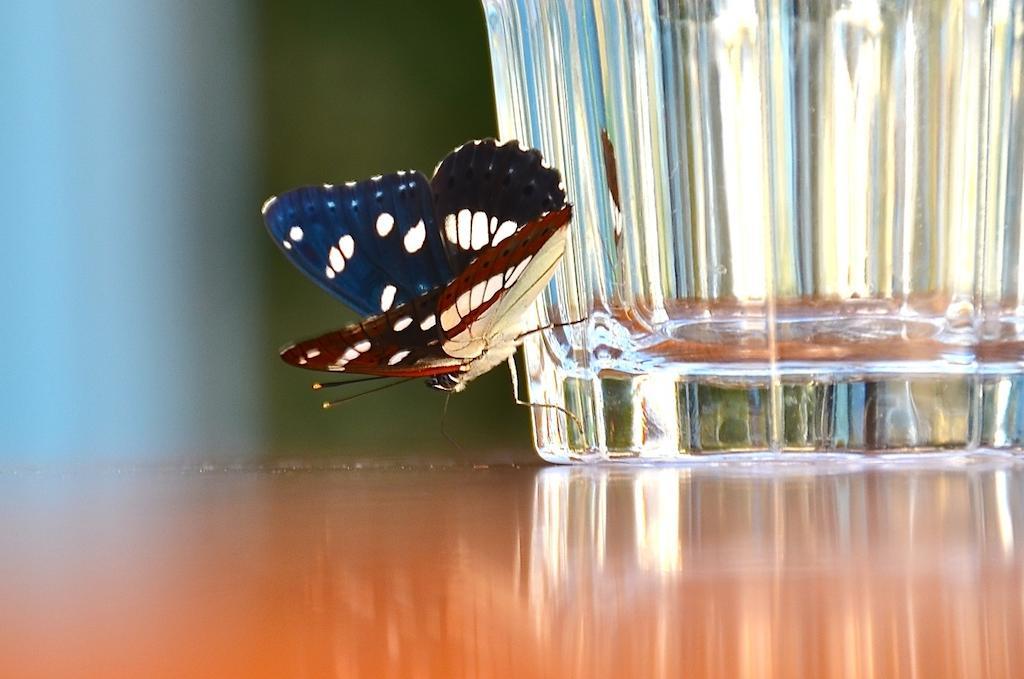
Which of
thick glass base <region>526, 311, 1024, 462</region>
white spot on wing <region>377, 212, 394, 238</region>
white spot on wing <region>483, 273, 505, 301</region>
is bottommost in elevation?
thick glass base <region>526, 311, 1024, 462</region>

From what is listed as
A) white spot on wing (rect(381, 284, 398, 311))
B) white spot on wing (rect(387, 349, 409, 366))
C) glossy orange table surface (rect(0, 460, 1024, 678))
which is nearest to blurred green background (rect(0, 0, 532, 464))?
white spot on wing (rect(381, 284, 398, 311))

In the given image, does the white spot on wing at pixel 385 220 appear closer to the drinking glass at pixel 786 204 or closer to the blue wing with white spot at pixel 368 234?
the blue wing with white spot at pixel 368 234

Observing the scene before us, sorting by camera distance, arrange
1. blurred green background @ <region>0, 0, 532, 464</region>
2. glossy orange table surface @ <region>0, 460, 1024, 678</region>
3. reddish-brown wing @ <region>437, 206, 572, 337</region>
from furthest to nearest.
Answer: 1. blurred green background @ <region>0, 0, 532, 464</region>
2. reddish-brown wing @ <region>437, 206, 572, 337</region>
3. glossy orange table surface @ <region>0, 460, 1024, 678</region>

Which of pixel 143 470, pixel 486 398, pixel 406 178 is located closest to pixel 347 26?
pixel 486 398

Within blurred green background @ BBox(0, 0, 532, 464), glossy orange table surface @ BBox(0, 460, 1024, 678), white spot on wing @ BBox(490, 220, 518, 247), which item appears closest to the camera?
glossy orange table surface @ BBox(0, 460, 1024, 678)

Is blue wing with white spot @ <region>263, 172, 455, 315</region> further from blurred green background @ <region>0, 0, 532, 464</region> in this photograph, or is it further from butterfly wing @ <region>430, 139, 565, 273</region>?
blurred green background @ <region>0, 0, 532, 464</region>

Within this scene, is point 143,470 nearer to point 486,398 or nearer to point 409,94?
point 486,398

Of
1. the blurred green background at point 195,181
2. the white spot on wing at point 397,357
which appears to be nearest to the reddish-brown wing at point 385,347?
the white spot on wing at point 397,357
